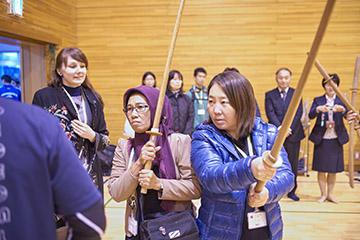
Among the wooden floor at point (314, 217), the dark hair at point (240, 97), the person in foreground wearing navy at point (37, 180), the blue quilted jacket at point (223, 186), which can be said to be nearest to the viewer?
the person in foreground wearing navy at point (37, 180)

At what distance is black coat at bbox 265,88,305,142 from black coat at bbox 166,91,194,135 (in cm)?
109

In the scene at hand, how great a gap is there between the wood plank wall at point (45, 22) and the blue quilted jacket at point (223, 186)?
3905 mm

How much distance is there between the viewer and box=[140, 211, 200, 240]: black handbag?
1.36m

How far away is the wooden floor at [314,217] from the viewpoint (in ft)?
11.1

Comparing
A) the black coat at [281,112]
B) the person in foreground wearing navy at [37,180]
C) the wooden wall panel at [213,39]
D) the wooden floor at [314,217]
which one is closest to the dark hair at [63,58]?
the person in foreground wearing navy at [37,180]

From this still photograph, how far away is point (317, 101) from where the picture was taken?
447 cm

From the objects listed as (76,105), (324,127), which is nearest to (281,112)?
(324,127)

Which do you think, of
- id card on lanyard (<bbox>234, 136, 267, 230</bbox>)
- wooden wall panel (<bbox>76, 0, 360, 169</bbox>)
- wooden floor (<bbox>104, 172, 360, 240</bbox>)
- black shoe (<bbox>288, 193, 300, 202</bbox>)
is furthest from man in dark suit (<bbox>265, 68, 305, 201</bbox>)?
id card on lanyard (<bbox>234, 136, 267, 230</bbox>)

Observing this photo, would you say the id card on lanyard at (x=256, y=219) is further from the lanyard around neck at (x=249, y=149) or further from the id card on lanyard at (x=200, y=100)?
the id card on lanyard at (x=200, y=100)

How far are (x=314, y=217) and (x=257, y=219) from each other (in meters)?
2.79

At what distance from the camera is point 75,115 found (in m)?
2.00

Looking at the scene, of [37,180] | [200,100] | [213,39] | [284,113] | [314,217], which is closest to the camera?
[37,180]

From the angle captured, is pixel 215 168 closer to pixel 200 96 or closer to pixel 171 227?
pixel 171 227

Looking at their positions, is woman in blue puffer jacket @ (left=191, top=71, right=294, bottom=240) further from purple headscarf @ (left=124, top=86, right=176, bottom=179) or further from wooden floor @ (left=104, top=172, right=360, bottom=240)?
wooden floor @ (left=104, top=172, right=360, bottom=240)
